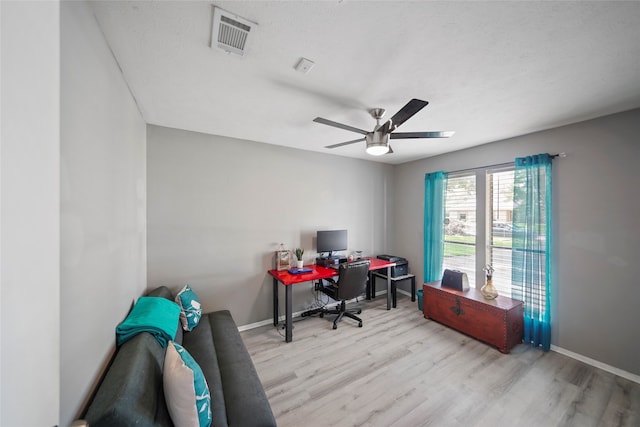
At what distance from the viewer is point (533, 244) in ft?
8.66

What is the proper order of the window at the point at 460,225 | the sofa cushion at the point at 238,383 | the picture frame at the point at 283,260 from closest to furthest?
1. the sofa cushion at the point at 238,383
2. the picture frame at the point at 283,260
3. the window at the point at 460,225

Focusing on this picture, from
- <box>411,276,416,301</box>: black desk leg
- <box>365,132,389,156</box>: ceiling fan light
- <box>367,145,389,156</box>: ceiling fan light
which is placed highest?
<box>365,132,389,156</box>: ceiling fan light

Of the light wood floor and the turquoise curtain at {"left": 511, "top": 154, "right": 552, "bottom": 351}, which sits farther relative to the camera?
the turquoise curtain at {"left": 511, "top": 154, "right": 552, "bottom": 351}

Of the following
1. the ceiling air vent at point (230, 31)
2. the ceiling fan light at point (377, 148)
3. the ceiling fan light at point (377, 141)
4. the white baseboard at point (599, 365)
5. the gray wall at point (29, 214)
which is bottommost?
the white baseboard at point (599, 365)

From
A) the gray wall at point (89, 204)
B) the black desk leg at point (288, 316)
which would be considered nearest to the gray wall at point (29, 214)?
the gray wall at point (89, 204)

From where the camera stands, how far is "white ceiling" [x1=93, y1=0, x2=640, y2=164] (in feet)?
3.65

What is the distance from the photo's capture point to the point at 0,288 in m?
0.44

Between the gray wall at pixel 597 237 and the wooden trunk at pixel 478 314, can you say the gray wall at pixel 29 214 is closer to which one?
the wooden trunk at pixel 478 314

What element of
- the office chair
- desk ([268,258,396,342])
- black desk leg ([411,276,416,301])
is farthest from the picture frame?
black desk leg ([411,276,416,301])

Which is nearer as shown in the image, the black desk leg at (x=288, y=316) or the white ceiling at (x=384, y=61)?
the white ceiling at (x=384, y=61)

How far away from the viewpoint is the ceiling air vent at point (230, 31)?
113 centimetres

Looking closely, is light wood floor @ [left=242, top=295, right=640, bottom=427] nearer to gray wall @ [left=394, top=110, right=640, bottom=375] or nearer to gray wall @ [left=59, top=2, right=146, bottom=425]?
gray wall @ [left=394, top=110, right=640, bottom=375]

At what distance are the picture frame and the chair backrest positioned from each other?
74 cm

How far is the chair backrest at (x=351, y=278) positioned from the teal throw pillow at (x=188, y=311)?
64.6 inches
